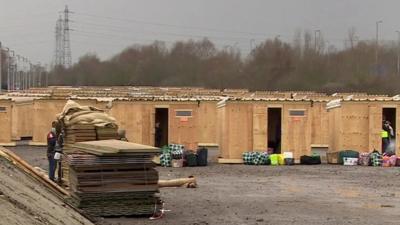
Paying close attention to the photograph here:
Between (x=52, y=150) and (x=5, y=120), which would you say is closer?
(x=52, y=150)

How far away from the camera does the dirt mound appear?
340 inches

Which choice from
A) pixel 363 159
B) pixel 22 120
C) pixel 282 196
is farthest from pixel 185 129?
pixel 22 120

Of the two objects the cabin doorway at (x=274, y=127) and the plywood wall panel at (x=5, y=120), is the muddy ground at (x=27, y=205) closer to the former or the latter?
the cabin doorway at (x=274, y=127)

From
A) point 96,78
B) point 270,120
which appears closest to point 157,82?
point 96,78

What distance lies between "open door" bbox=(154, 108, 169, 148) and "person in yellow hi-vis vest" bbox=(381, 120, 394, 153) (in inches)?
393

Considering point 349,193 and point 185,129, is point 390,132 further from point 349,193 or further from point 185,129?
point 349,193

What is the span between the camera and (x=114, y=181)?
1327 centimetres

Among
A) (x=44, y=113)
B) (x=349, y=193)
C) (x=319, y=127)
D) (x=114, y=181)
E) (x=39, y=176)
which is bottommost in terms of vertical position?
(x=349, y=193)

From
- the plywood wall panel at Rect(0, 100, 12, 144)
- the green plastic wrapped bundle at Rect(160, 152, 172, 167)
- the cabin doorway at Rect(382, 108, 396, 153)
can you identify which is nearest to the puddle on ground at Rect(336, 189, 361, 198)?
the green plastic wrapped bundle at Rect(160, 152, 172, 167)

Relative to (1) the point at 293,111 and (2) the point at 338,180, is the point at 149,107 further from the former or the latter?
(2) the point at 338,180

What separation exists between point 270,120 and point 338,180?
10520 mm

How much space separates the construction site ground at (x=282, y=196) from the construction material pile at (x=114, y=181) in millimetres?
318

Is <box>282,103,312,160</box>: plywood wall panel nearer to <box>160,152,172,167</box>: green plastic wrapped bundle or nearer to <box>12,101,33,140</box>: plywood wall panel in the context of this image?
<box>160,152,172,167</box>: green plastic wrapped bundle

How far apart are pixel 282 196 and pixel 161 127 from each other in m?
16.0
